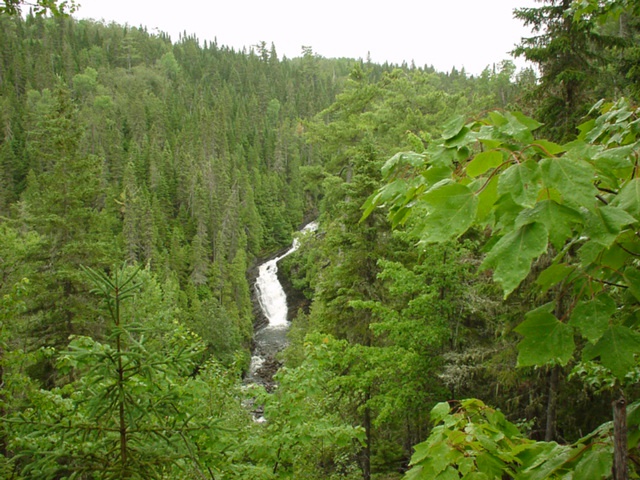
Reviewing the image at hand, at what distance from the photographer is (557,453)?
1.44m

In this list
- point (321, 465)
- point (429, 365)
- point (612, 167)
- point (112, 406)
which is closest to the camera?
point (612, 167)

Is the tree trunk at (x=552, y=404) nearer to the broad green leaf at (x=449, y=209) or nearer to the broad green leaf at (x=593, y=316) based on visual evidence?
the broad green leaf at (x=593, y=316)

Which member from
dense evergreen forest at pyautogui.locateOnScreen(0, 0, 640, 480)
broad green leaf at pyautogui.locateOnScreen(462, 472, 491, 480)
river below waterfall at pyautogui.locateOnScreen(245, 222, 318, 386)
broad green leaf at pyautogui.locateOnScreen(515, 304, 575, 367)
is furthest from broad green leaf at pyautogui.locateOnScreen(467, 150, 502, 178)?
river below waterfall at pyautogui.locateOnScreen(245, 222, 318, 386)

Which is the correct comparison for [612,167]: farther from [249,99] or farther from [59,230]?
[249,99]

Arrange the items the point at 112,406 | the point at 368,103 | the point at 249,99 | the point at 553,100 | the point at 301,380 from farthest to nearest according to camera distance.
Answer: the point at 249,99 < the point at 368,103 < the point at 553,100 < the point at 301,380 < the point at 112,406

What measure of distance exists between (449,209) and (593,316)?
1.58 feet

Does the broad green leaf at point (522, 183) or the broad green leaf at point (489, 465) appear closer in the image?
the broad green leaf at point (522, 183)

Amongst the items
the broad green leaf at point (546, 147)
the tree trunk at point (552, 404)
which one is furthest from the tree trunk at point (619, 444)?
the tree trunk at point (552, 404)

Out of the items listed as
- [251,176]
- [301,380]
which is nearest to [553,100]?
[301,380]

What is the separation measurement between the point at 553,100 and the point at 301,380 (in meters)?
8.03

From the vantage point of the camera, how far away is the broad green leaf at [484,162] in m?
1.03

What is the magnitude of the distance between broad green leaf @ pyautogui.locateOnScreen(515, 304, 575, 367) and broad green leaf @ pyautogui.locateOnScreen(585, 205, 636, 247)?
22 cm

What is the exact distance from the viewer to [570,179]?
923mm

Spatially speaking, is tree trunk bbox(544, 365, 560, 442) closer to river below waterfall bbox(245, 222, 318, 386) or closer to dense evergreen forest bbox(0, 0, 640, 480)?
dense evergreen forest bbox(0, 0, 640, 480)
